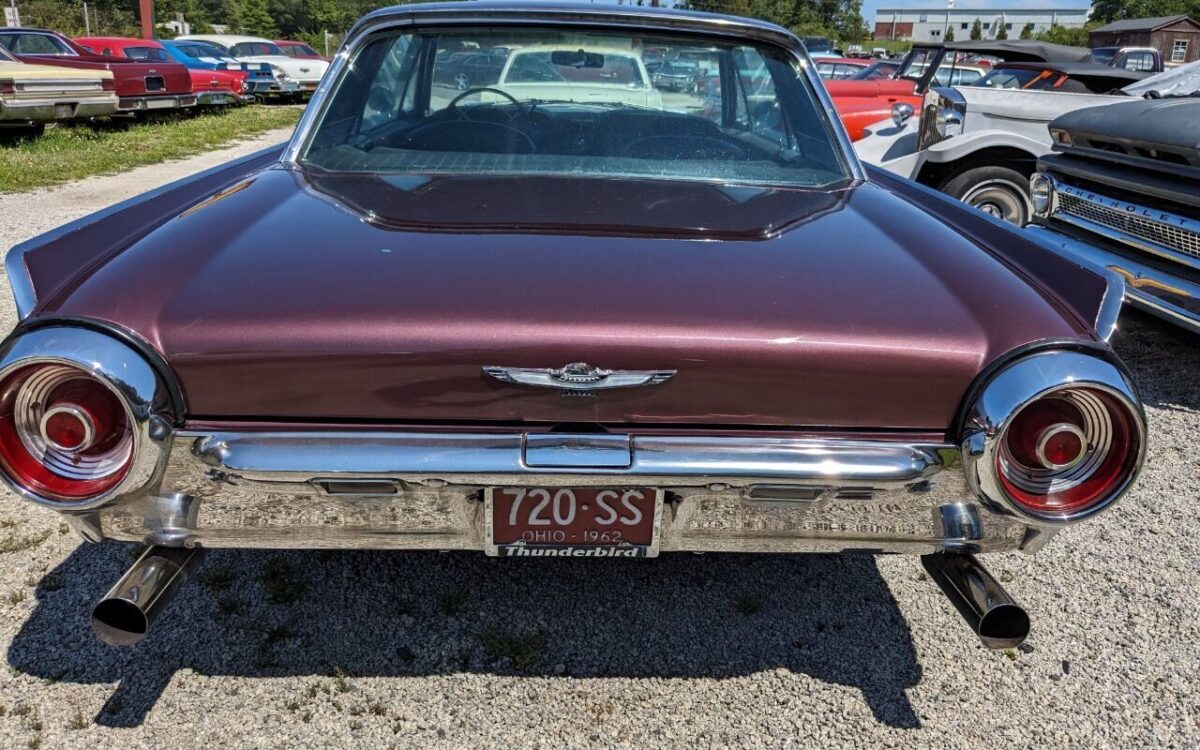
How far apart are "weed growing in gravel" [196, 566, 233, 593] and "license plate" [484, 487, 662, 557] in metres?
1.02

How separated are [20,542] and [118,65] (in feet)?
39.5

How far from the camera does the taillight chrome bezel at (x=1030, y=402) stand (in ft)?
5.62

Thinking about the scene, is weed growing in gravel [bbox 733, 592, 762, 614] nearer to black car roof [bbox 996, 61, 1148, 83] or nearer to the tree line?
black car roof [bbox 996, 61, 1148, 83]

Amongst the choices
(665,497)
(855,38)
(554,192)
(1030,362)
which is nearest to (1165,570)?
(1030,362)

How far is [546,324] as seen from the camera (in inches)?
67.7

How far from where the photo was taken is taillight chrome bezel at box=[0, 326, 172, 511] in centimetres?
164

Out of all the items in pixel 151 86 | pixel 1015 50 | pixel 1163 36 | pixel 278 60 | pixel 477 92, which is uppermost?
pixel 1163 36

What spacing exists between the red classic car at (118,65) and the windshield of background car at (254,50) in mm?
6775

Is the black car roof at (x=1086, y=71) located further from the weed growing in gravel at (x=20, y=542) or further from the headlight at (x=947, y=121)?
the weed growing in gravel at (x=20, y=542)

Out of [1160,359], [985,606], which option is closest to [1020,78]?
[1160,359]

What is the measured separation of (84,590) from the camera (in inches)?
98.3

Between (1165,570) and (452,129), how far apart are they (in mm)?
2490

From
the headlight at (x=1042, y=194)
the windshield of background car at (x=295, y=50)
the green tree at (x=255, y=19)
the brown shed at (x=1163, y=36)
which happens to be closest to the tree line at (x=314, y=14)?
the green tree at (x=255, y=19)

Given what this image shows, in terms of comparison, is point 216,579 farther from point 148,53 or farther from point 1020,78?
point 148,53
